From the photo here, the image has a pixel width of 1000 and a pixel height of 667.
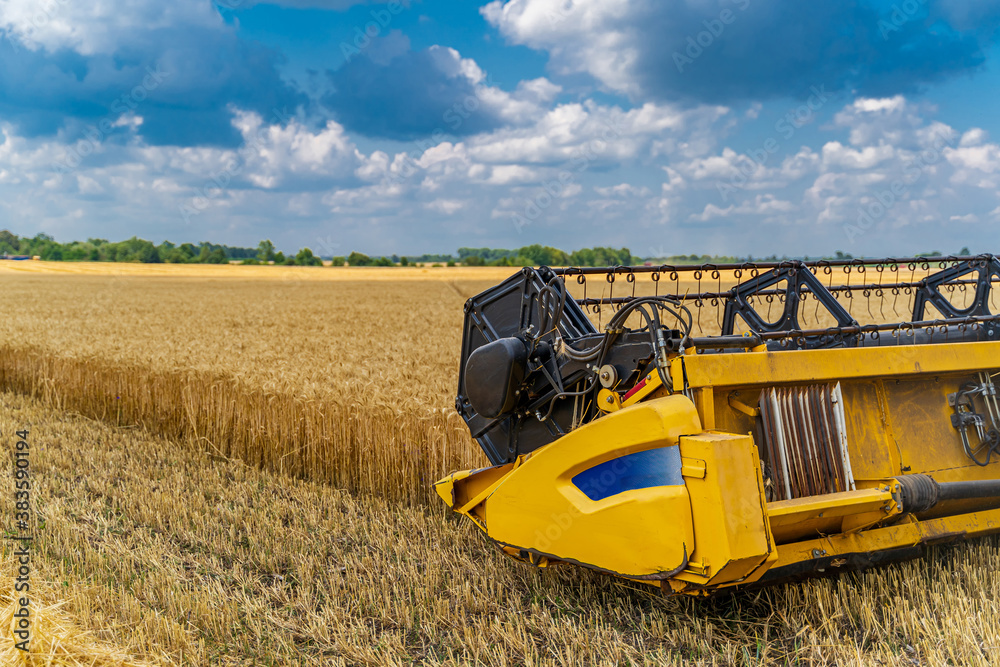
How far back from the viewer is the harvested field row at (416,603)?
10.3 feet

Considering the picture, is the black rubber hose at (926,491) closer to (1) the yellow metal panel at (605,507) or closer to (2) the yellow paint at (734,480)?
(2) the yellow paint at (734,480)

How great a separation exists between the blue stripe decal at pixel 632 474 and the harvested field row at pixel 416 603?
0.72 metres

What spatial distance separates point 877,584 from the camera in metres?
3.54

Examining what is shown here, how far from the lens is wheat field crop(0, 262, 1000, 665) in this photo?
10.5 feet

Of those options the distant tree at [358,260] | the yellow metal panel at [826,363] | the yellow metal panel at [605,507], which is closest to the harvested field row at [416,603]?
the yellow metal panel at [605,507]

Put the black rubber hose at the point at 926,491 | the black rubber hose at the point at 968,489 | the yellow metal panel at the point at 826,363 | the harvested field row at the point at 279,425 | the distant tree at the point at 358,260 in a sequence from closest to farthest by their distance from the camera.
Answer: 1. the yellow metal panel at the point at 826,363
2. the black rubber hose at the point at 926,491
3. the black rubber hose at the point at 968,489
4. the harvested field row at the point at 279,425
5. the distant tree at the point at 358,260

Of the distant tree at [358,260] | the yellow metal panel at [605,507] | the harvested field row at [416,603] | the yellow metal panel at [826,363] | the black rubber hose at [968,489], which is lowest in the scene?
the harvested field row at [416,603]

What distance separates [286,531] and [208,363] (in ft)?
15.2

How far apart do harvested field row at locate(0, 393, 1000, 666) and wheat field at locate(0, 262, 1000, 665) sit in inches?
0.5

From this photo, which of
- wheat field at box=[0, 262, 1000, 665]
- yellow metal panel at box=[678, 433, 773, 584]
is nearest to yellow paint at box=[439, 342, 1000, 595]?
yellow metal panel at box=[678, 433, 773, 584]

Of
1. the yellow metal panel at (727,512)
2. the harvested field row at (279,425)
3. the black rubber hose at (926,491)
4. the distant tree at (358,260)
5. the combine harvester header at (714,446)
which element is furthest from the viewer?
the distant tree at (358,260)

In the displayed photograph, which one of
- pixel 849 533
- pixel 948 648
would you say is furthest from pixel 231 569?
pixel 948 648

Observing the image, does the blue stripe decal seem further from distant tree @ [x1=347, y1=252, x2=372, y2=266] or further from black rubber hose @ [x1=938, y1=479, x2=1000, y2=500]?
distant tree @ [x1=347, y1=252, x2=372, y2=266]

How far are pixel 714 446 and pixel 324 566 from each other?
264cm
